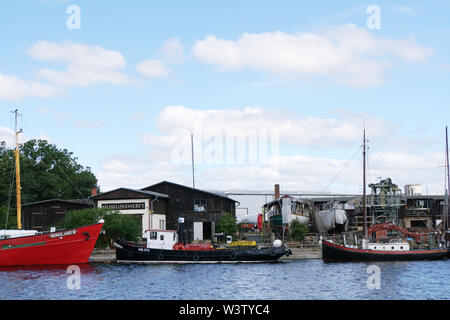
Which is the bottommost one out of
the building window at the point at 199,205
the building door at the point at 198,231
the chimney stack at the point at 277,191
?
the building door at the point at 198,231

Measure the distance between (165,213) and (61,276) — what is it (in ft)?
103

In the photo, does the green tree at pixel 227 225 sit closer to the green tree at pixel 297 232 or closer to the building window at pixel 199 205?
the building window at pixel 199 205

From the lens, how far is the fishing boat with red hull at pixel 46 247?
4675cm

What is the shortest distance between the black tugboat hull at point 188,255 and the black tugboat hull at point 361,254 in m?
4.54

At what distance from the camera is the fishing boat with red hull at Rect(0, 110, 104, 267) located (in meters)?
46.8

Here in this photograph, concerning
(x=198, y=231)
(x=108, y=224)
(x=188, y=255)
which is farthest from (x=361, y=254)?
(x=108, y=224)

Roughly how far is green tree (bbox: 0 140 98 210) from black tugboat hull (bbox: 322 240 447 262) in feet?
147

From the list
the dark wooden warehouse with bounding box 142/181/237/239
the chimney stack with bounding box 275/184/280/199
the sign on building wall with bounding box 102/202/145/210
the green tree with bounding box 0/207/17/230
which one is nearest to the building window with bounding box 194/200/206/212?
the dark wooden warehouse with bounding box 142/181/237/239

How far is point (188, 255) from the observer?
48.8 meters

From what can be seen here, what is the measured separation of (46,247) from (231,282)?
19.9 meters

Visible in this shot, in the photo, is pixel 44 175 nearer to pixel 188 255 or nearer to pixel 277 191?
pixel 277 191

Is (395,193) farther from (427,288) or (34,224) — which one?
(34,224)

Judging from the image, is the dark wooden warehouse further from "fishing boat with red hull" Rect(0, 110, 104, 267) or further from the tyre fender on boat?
"fishing boat with red hull" Rect(0, 110, 104, 267)

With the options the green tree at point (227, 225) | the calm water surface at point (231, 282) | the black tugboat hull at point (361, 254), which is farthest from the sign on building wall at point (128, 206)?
the black tugboat hull at point (361, 254)
